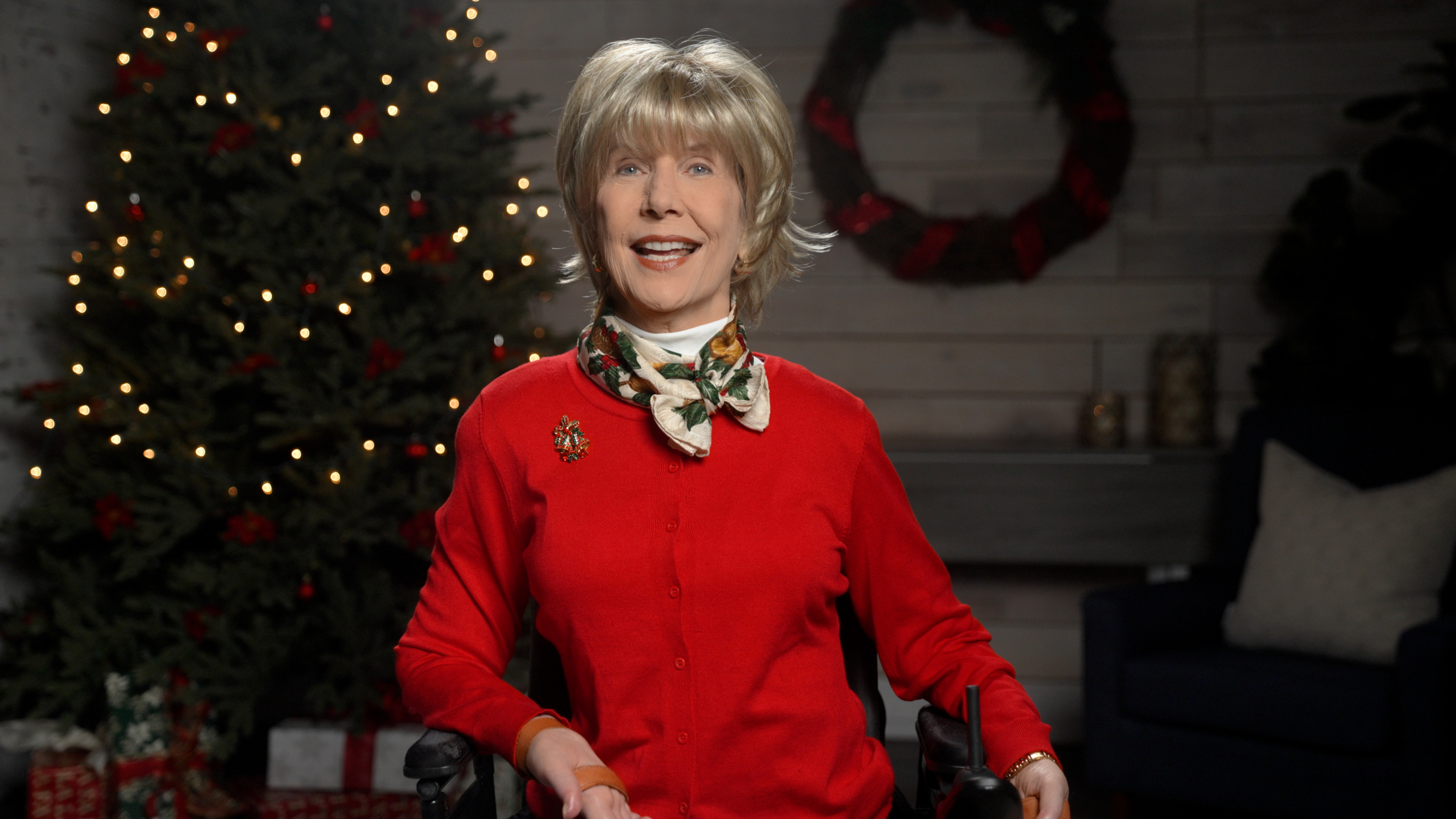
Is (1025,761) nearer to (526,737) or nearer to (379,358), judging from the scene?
(526,737)

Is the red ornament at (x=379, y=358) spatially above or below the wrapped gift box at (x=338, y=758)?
above

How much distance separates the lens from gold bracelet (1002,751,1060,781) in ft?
3.43

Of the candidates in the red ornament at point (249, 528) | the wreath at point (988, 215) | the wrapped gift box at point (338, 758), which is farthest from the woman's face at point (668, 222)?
the wreath at point (988, 215)

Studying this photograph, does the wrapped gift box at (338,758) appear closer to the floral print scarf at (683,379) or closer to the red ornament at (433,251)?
the red ornament at (433,251)

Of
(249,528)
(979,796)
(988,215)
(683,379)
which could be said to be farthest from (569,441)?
(988,215)

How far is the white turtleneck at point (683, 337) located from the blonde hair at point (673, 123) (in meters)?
0.06

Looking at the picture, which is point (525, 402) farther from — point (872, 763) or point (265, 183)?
point (265, 183)

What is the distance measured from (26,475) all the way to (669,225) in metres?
2.52

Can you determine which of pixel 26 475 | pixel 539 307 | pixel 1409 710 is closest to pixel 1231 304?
pixel 1409 710

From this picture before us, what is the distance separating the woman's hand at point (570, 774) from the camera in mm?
971

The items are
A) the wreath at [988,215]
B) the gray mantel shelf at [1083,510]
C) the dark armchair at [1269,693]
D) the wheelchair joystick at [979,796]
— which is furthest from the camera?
the wreath at [988,215]

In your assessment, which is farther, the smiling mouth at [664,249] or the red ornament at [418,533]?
the red ornament at [418,533]

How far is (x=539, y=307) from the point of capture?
3533mm

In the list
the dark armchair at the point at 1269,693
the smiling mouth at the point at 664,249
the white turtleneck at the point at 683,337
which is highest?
the smiling mouth at the point at 664,249
